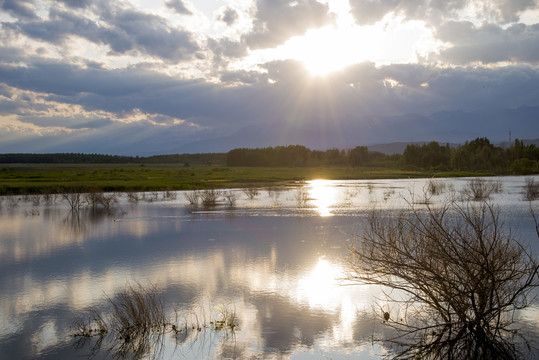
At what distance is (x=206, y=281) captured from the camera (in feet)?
55.9

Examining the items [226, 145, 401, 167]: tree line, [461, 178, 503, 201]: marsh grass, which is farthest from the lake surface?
[226, 145, 401, 167]: tree line

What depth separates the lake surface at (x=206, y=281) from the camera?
1116cm

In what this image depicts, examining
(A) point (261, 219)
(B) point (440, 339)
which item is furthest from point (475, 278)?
(A) point (261, 219)

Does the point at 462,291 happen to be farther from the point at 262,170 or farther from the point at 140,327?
the point at 262,170

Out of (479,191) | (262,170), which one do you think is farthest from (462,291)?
(262,170)

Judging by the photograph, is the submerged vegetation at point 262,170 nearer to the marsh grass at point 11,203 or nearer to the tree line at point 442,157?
the tree line at point 442,157

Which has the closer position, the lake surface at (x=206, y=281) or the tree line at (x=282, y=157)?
the lake surface at (x=206, y=281)

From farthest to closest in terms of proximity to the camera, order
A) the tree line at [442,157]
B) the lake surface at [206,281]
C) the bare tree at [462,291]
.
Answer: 1. the tree line at [442,157]
2. the lake surface at [206,281]
3. the bare tree at [462,291]

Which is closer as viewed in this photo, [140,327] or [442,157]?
[140,327]

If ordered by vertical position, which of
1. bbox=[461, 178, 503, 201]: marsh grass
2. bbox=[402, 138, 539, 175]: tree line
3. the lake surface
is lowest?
the lake surface

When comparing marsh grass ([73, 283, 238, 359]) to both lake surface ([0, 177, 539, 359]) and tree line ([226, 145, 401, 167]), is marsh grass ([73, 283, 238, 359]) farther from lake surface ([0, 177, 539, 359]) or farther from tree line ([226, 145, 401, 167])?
tree line ([226, 145, 401, 167])

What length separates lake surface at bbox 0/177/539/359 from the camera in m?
11.2

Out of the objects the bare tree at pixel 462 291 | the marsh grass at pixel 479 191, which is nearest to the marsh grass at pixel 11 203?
the marsh grass at pixel 479 191

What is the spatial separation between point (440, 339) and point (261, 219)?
2414 cm
